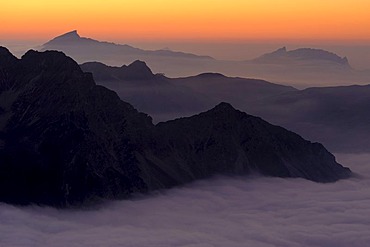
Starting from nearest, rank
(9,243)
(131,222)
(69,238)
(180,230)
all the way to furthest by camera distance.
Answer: (9,243)
(69,238)
(180,230)
(131,222)

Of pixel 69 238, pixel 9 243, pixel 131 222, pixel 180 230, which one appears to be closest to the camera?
pixel 9 243

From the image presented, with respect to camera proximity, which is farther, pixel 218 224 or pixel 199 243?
pixel 218 224

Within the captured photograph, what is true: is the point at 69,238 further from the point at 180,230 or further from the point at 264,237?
the point at 264,237

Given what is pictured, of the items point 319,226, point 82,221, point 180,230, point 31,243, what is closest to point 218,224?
A: point 180,230

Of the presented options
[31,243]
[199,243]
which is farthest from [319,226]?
[31,243]

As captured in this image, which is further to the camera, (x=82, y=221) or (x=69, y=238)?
(x=82, y=221)

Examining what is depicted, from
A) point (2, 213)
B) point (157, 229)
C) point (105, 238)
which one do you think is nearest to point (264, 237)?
point (157, 229)

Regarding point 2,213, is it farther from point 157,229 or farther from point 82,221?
point 157,229

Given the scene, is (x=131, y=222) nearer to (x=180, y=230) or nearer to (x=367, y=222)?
(x=180, y=230)
